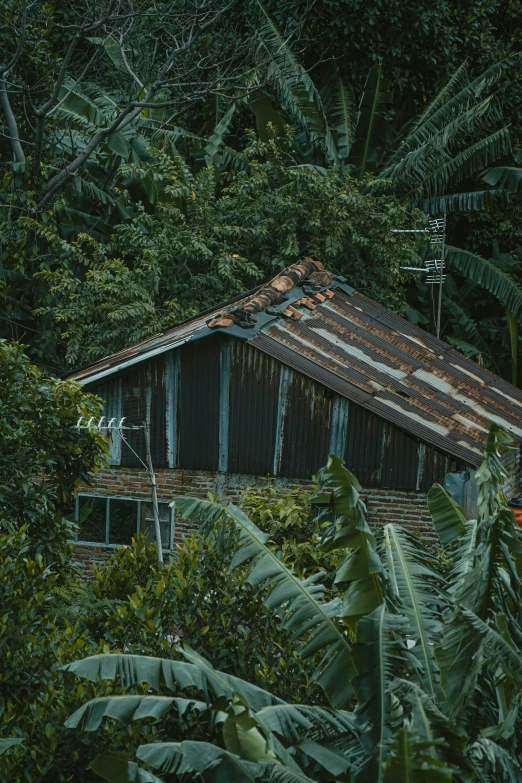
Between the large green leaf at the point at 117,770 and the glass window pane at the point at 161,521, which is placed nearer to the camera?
the large green leaf at the point at 117,770

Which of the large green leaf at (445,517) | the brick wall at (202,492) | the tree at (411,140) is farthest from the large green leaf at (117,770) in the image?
the tree at (411,140)

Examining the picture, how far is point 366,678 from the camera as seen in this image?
15.8ft

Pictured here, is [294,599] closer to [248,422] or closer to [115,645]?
[115,645]

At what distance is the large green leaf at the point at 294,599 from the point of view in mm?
5465

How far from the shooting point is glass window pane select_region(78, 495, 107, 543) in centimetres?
1442

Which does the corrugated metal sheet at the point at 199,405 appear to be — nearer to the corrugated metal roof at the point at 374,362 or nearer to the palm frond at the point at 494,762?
the corrugated metal roof at the point at 374,362

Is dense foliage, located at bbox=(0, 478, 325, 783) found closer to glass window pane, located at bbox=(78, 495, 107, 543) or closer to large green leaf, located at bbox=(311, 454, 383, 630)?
large green leaf, located at bbox=(311, 454, 383, 630)

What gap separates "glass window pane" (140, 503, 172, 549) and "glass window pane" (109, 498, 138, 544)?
0.14 meters

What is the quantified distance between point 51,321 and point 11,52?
6.56 meters

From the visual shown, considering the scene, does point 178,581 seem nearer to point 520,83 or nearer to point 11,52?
point 11,52

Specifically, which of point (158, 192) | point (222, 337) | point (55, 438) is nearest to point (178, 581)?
point (55, 438)

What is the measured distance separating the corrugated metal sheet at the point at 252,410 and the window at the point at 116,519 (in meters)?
1.61

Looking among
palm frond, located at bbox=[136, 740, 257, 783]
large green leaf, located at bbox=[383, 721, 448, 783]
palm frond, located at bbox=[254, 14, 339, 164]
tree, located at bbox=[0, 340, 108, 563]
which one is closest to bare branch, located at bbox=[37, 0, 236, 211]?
palm frond, located at bbox=[254, 14, 339, 164]

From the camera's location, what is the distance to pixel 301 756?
545cm
